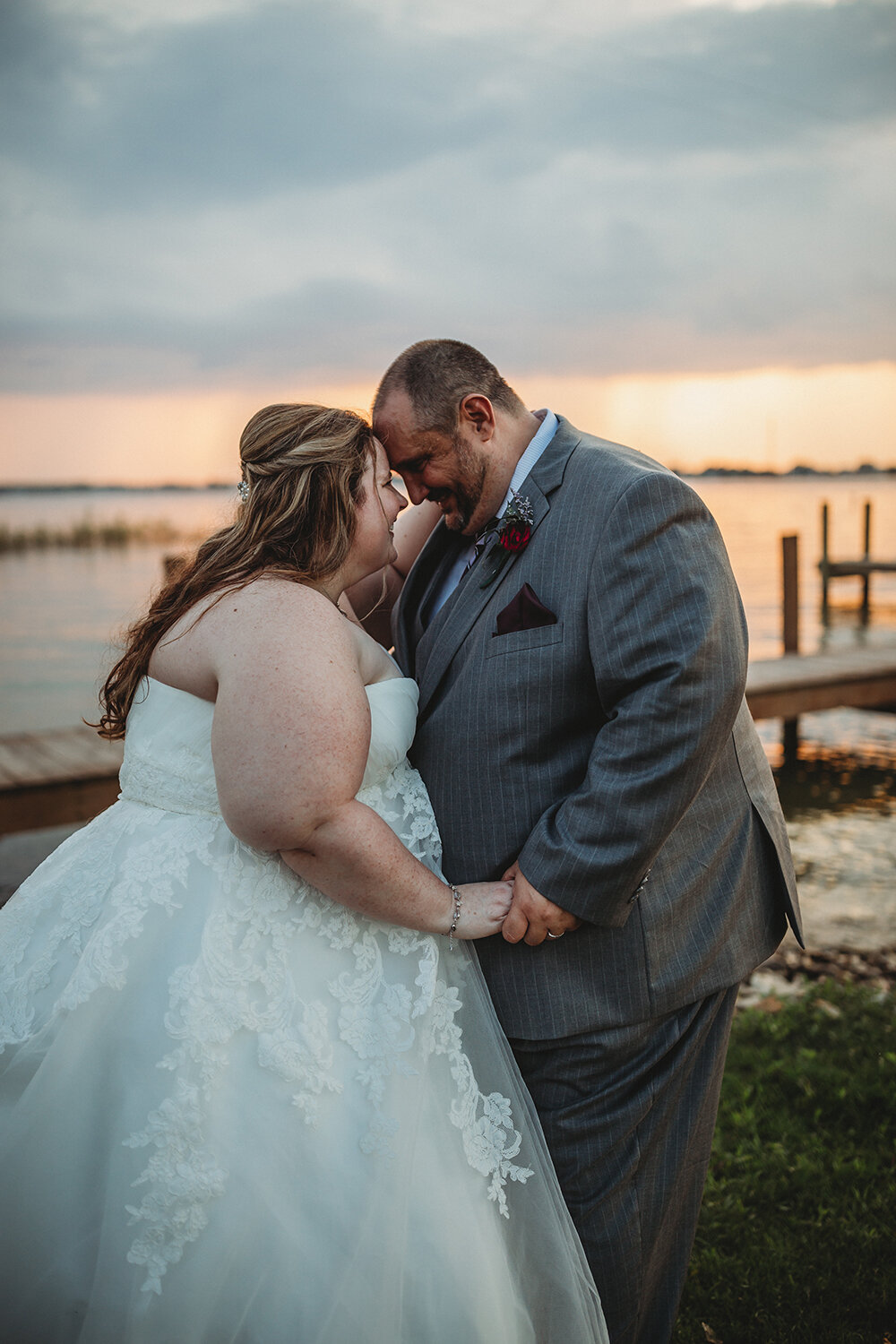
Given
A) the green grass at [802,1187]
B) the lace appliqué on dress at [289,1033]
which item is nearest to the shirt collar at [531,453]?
the lace appliqué on dress at [289,1033]

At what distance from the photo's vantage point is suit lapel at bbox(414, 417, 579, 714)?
7.61 feet

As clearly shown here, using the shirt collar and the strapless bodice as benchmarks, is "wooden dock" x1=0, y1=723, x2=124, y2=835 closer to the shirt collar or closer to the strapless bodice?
the strapless bodice

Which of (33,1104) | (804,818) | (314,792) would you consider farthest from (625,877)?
(804,818)

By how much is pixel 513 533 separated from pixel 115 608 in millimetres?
23975

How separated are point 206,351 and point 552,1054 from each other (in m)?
20.5

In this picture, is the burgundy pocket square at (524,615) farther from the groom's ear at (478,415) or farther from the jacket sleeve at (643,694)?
the groom's ear at (478,415)

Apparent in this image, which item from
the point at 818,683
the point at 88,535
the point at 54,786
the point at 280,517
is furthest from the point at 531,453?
the point at 88,535

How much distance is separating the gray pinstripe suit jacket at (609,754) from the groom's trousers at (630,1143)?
0.09 metres

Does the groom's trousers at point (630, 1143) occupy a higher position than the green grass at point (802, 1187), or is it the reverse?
the groom's trousers at point (630, 1143)

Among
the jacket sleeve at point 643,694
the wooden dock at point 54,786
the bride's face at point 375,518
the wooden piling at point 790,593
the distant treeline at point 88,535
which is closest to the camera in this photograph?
the jacket sleeve at point 643,694

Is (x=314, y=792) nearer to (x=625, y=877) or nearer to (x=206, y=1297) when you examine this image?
(x=625, y=877)

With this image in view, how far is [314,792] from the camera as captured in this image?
181 centimetres

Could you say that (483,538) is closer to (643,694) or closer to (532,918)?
(643,694)

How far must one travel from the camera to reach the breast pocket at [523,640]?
2.15m
